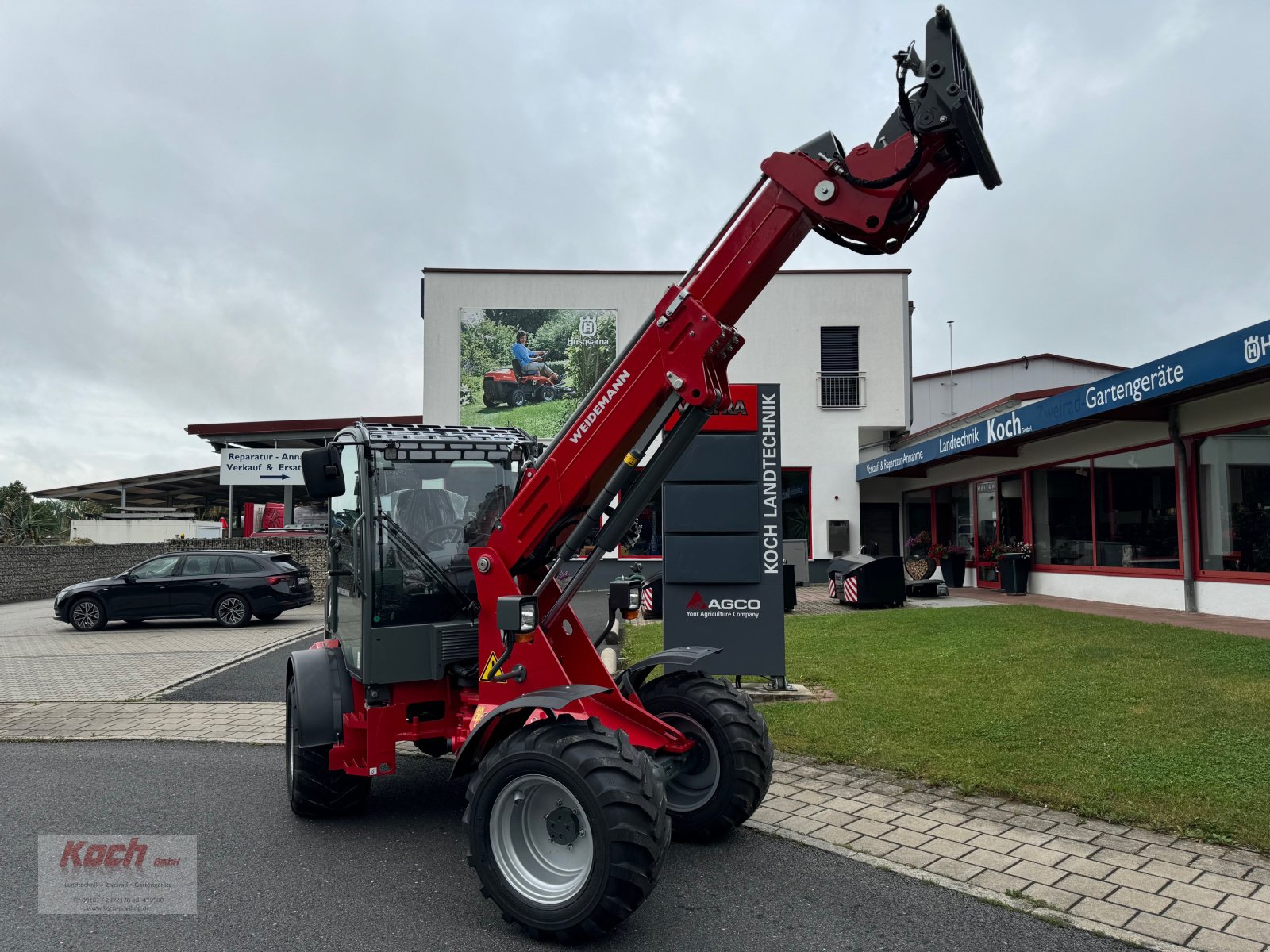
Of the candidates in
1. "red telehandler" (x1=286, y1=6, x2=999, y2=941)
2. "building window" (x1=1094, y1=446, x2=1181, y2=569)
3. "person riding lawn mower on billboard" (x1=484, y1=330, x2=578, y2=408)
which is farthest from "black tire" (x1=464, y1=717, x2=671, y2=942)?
"person riding lawn mower on billboard" (x1=484, y1=330, x2=578, y2=408)

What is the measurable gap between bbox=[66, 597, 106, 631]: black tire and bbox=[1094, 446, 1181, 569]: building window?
1914 cm

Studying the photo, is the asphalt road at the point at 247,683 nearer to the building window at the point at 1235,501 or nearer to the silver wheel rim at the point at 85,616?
the silver wheel rim at the point at 85,616

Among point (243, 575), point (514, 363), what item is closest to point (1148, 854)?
point (243, 575)

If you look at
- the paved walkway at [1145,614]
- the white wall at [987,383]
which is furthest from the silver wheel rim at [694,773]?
the white wall at [987,383]

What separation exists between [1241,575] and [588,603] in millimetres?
11971

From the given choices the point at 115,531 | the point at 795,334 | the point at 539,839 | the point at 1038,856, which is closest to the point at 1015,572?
the point at 795,334

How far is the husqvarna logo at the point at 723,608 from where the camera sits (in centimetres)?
877

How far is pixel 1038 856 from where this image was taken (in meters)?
4.73

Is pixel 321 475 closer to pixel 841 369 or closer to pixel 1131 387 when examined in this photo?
pixel 1131 387

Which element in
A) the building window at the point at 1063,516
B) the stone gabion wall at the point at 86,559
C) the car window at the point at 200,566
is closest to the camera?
the building window at the point at 1063,516

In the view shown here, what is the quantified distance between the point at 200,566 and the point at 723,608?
14.2 metres

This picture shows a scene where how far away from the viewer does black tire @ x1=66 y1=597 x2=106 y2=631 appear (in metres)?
18.3

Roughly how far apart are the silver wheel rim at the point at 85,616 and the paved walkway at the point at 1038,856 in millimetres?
16531

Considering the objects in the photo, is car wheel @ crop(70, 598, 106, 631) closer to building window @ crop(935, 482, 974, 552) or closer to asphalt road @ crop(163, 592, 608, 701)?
asphalt road @ crop(163, 592, 608, 701)
